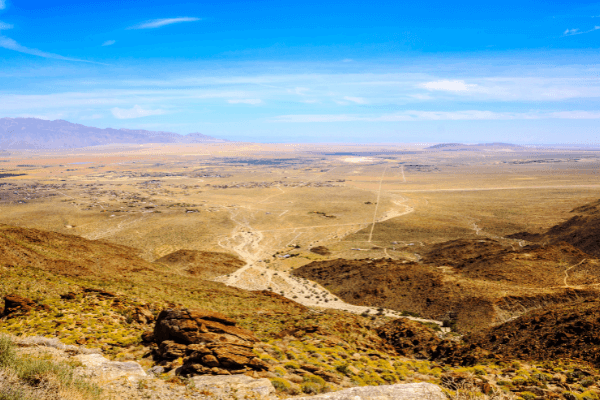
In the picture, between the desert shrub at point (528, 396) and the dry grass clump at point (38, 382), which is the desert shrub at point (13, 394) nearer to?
the dry grass clump at point (38, 382)

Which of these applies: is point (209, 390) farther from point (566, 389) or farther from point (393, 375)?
point (566, 389)

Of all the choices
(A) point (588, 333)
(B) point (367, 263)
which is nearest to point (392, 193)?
(B) point (367, 263)

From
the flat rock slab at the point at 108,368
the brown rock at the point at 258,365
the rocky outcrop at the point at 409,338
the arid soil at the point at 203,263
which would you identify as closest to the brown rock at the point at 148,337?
the flat rock slab at the point at 108,368

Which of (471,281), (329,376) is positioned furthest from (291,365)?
(471,281)

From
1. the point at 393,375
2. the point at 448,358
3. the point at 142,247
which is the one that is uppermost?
the point at 393,375

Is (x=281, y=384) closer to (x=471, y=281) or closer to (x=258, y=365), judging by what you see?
(x=258, y=365)

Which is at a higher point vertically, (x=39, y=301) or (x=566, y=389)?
(x=39, y=301)

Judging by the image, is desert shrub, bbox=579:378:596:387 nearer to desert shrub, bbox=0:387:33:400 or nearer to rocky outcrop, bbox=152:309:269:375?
rocky outcrop, bbox=152:309:269:375
